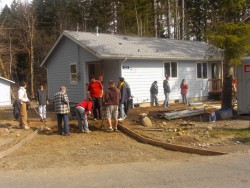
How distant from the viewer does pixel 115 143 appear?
950 centimetres

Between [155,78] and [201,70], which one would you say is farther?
[201,70]

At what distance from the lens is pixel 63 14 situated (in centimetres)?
4091

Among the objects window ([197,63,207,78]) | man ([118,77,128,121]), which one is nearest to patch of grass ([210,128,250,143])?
man ([118,77,128,121])

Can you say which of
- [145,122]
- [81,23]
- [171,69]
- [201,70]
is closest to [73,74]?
[171,69]

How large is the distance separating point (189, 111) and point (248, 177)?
7.62 metres

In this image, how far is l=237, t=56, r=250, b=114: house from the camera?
12.9 metres

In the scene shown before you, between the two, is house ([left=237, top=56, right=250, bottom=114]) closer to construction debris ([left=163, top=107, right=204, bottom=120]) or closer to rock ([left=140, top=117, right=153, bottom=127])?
construction debris ([left=163, top=107, right=204, bottom=120])

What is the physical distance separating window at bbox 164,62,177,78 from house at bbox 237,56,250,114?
22.5 feet

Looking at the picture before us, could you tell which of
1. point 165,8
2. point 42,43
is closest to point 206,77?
point 165,8

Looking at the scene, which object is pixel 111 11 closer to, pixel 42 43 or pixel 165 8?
A: pixel 165 8

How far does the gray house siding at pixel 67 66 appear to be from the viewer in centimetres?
1852

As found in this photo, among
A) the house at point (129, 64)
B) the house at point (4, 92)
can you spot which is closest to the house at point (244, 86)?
the house at point (129, 64)

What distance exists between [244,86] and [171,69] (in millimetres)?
7409

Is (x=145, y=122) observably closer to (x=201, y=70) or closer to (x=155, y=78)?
(x=155, y=78)
